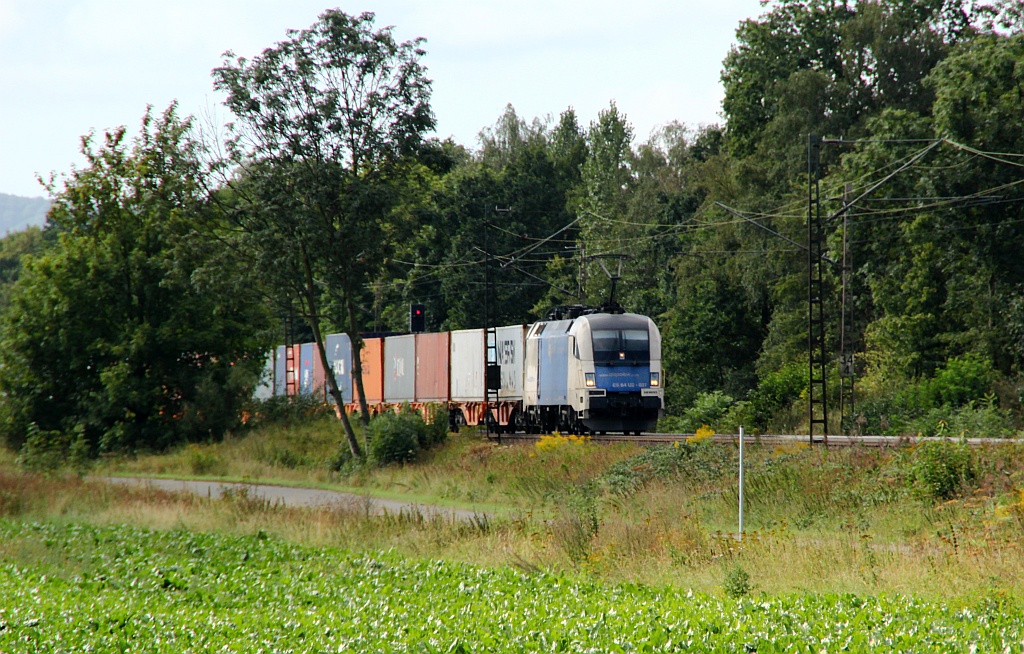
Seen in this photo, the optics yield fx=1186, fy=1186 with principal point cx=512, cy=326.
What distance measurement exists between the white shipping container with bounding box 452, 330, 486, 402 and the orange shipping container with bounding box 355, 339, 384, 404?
21.1ft

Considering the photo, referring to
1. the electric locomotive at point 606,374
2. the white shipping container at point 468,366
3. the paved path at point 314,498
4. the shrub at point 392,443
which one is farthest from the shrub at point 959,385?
the paved path at point 314,498

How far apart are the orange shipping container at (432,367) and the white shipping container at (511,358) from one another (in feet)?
10.5

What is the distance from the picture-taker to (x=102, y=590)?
40.9 ft

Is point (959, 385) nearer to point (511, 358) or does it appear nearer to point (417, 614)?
point (511, 358)

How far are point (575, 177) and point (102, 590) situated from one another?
74445 millimetres

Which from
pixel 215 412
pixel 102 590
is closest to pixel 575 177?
pixel 215 412

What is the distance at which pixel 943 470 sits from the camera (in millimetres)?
17172

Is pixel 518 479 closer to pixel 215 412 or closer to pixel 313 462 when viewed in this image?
pixel 313 462

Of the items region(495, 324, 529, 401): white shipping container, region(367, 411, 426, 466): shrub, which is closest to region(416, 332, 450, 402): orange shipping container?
region(495, 324, 529, 401): white shipping container

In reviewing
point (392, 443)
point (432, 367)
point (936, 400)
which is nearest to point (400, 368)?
point (432, 367)

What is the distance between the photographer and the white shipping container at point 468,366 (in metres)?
38.2

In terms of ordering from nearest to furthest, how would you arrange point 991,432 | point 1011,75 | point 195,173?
point 991,432 < point 195,173 < point 1011,75

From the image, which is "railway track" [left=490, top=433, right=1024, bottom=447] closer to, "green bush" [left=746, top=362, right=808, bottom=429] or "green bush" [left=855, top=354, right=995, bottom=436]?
"green bush" [left=855, top=354, right=995, bottom=436]

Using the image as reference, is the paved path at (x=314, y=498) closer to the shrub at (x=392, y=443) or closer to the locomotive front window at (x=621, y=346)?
the shrub at (x=392, y=443)
